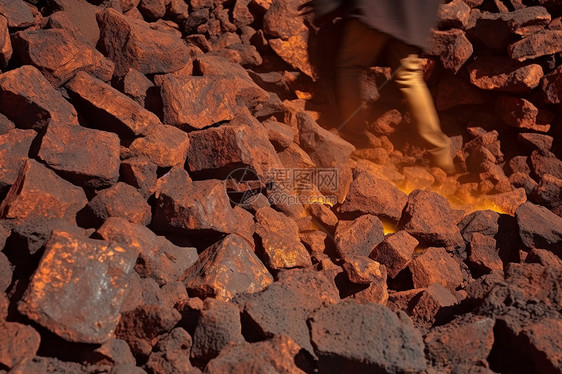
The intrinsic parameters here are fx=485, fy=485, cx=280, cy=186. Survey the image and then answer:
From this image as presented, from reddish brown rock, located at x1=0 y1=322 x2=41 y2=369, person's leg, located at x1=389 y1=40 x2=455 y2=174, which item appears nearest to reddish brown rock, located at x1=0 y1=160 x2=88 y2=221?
reddish brown rock, located at x1=0 y1=322 x2=41 y2=369

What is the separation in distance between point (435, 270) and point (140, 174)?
1363mm

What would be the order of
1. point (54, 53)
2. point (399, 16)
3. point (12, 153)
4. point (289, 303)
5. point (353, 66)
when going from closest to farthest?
point (289, 303) → point (12, 153) → point (54, 53) → point (399, 16) → point (353, 66)

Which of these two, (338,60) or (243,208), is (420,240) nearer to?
(243,208)

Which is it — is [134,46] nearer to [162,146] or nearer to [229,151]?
[162,146]

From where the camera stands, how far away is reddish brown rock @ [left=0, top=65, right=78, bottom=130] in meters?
2.07

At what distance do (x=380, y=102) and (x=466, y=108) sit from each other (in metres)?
0.61

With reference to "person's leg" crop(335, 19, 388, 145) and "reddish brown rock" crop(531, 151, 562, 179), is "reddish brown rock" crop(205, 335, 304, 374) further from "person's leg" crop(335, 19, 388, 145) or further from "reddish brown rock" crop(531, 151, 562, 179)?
"reddish brown rock" crop(531, 151, 562, 179)

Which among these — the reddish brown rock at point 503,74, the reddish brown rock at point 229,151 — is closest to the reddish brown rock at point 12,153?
the reddish brown rock at point 229,151

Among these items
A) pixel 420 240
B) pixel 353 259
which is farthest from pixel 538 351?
pixel 420 240

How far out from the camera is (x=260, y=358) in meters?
1.42

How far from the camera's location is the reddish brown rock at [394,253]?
2.16m

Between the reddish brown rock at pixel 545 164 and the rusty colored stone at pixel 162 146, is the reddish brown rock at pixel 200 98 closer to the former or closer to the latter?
the rusty colored stone at pixel 162 146

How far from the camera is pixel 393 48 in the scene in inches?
117
